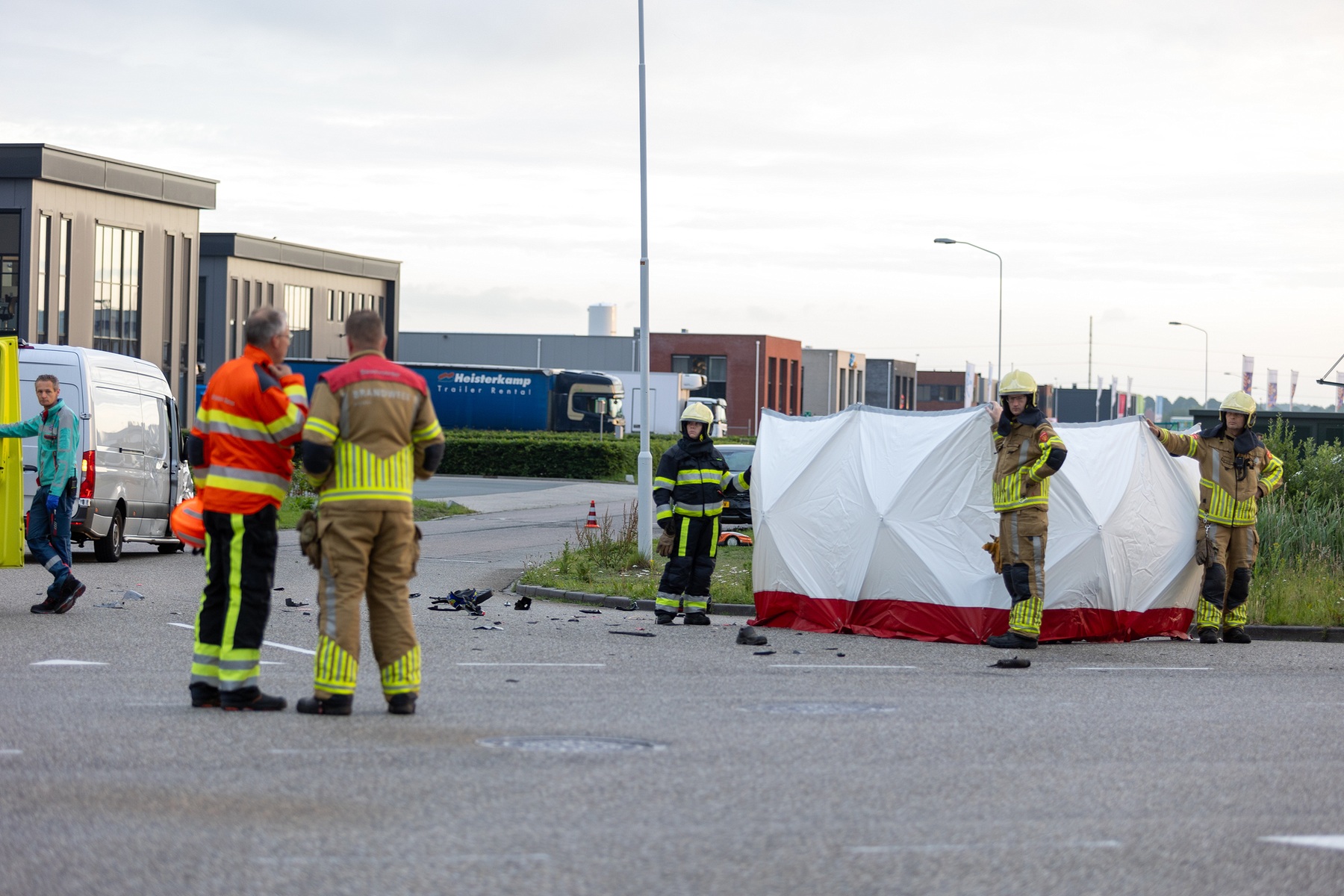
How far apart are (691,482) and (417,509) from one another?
17559 millimetres

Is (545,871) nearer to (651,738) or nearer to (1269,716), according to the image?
(651,738)

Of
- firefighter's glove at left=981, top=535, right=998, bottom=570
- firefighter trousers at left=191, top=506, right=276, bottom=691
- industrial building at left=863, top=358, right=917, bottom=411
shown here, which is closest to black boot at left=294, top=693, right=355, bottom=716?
firefighter trousers at left=191, top=506, right=276, bottom=691

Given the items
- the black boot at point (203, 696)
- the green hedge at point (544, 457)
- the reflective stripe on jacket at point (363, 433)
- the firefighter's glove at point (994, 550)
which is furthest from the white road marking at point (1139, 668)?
the green hedge at point (544, 457)

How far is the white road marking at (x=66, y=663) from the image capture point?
9.49 metres

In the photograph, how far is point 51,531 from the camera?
12.8 metres

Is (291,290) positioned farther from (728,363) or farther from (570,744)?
(570,744)

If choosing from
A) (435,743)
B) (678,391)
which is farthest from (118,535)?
(678,391)

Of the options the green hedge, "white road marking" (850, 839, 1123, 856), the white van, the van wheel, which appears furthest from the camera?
the green hedge

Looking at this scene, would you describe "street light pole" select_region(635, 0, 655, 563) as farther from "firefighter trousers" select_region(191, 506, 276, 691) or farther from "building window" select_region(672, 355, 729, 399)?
"building window" select_region(672, 355, 729, 399)

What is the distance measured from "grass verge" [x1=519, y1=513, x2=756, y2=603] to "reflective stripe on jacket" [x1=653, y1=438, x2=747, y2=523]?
5.24 feet

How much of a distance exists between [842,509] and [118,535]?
9693mm

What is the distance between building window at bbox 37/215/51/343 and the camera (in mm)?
54562

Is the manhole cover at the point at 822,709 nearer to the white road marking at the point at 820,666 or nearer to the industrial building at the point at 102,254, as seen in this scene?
the white road marking at the point at 820,666

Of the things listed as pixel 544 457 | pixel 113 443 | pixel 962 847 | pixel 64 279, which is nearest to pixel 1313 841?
pixel 962 847
